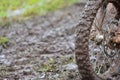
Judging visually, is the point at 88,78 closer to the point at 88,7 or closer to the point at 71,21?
the point at 88,7

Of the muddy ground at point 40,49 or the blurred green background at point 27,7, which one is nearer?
the muddy ground at point 40,49

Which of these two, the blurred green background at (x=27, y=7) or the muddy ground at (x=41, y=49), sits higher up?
the blurred green background at (x=27, y=7)

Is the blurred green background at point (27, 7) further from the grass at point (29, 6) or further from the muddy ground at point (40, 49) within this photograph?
the muddy ground at point (40, 49)

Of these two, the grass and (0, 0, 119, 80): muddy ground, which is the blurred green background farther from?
(0, 0, 119, 80): muddy ground

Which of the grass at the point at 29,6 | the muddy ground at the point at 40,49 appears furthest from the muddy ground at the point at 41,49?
the grass at the point at 29,6

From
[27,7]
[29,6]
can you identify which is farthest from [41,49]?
[29,6]

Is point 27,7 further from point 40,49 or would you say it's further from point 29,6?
point 40,49
